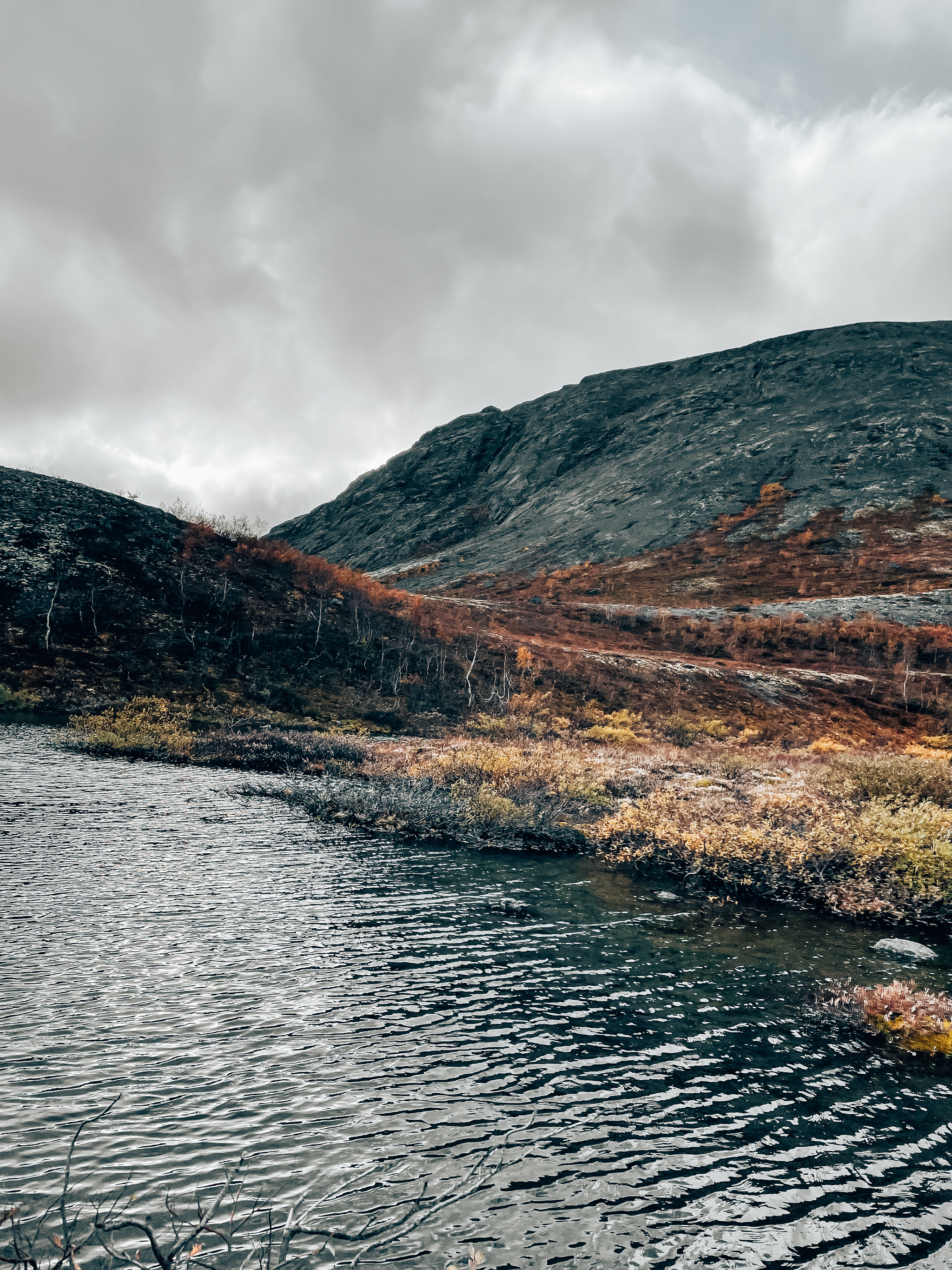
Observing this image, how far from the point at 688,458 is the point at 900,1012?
456 feet

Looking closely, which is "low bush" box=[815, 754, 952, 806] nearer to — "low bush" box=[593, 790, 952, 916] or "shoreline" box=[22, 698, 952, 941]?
"shoreline" box=[22, 698, 952, 941]

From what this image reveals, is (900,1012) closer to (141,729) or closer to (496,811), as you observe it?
(496,811)

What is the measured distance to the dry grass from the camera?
26.7 ft

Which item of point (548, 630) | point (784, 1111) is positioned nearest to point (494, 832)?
point (784, 1111)

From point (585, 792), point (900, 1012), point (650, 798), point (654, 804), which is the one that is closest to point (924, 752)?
point (650, 798)

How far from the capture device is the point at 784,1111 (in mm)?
6859

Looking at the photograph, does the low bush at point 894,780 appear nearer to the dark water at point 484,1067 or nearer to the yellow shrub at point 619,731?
the dark water at point 484,1067

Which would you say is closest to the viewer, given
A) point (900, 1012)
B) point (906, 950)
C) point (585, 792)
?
point (900, 1012)

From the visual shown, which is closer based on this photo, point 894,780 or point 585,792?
point 894,780

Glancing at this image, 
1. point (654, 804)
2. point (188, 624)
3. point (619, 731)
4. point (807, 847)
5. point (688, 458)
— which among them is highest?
point (688, 458)

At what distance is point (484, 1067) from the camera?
7.45 metres

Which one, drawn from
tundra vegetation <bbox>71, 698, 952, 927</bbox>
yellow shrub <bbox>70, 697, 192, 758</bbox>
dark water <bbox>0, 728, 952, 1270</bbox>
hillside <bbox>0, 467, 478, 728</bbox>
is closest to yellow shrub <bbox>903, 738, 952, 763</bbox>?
tundra vegetation <bbox>71, 698, 952, 927</bbox>

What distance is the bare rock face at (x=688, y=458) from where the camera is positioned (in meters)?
114

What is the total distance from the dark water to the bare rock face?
103771 millimetres
